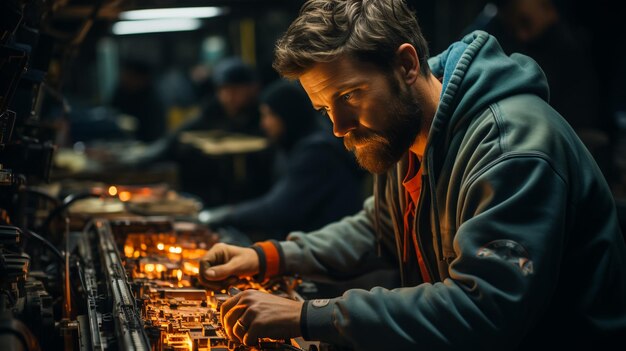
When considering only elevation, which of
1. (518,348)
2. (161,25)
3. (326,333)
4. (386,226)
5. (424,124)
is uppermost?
(161,25)

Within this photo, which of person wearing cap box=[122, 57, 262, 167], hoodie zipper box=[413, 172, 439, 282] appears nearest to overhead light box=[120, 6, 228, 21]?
person wearing cap box=[122, 57, 262, 167]

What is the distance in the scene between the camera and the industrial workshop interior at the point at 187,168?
246 centimetres

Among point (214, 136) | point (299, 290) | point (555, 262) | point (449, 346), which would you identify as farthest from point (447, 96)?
point (214, 136)

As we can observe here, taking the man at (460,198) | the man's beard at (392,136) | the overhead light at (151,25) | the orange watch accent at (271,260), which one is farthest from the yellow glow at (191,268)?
the overhead light at (151,25)

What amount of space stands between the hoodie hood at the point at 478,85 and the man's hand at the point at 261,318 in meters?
0.70

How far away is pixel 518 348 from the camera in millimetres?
2389

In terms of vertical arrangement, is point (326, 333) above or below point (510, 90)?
below

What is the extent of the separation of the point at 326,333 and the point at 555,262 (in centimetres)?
66

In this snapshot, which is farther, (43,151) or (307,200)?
(307,200)

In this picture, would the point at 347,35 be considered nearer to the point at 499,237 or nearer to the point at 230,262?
the point at 499,237

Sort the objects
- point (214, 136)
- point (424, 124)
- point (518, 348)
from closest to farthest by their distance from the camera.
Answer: point (518, 348) → point (424, 124) → point (214, 136)

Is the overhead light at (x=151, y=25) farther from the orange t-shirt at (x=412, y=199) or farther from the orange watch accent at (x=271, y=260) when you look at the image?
the orange t-shirt at (x=412, y=199)

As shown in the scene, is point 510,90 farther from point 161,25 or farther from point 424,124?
point 161,25

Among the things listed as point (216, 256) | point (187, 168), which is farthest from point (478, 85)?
point (187, 168)
